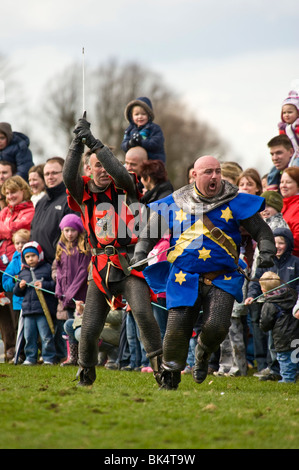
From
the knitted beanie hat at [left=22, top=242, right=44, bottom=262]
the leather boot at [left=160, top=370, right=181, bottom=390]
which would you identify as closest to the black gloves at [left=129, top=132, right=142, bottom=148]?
the knitted beanie hat at [left=22, top=242, right=44, bottom=262]

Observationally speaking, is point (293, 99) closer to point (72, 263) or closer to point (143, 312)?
point (72, 263)

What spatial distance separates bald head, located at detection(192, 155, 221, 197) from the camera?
7.95 meters

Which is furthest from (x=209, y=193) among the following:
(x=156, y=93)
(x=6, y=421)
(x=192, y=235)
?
(x=156, y=93)

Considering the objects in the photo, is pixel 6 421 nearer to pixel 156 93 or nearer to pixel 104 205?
pixel 104 205

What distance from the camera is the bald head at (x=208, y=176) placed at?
313 inches

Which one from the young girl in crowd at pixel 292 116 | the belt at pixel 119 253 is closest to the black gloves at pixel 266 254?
the belt at pixel 119 253

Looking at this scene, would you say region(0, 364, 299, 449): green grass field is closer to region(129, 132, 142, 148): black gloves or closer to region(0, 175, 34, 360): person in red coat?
region(0, 175, 34, 360): person in red coat

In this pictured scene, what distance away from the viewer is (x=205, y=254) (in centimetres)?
783

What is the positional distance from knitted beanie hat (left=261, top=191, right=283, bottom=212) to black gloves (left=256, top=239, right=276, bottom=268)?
10.8 feet

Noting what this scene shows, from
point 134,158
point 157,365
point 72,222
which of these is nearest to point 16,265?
point 72,222

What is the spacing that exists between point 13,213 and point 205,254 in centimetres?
613

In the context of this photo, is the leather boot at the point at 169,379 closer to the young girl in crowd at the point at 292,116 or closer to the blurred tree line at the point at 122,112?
Result: the young girl in crowd at the point at 292,116

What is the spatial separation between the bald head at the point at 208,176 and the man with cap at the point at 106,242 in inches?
27.4
